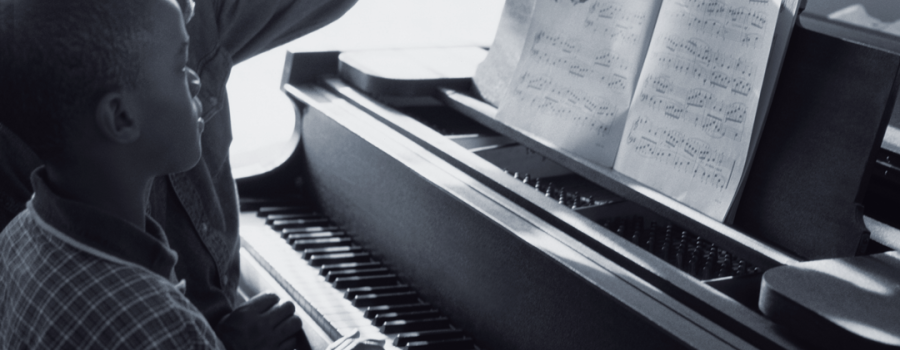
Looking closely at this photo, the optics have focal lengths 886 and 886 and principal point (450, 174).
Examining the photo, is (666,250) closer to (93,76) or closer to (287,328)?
(287,328)

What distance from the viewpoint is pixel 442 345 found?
162 centimetres

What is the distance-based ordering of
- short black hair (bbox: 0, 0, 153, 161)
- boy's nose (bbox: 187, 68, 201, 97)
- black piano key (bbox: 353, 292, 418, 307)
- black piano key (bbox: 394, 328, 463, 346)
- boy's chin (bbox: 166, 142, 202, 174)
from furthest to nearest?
black piano key (bbox: 353, 292, 418, 307) < black piano key (bbox: 394, 328, 463, 346) < boy's nose (bbox: 187, 68, 201, 97) < boy's chin (bbox: 166, 142, 202, 174) < short black hair (bbox: 0, 0, 153, 161)

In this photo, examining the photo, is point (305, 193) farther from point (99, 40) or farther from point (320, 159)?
point (99, 40)

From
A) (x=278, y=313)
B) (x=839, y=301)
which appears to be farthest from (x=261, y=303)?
(x=839, y=301)

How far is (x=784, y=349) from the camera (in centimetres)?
115

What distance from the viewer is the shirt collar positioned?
3.63ft

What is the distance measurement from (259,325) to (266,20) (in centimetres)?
58

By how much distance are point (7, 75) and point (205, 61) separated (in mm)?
593

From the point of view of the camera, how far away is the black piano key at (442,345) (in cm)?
162

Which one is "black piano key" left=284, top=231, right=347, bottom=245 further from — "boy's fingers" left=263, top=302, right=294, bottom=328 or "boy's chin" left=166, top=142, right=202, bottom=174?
"boy's chin" left=166, top=142, right=202, bottom=174

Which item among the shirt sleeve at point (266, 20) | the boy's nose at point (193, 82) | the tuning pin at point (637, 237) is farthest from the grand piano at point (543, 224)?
the boy's nose at point (193, 82)

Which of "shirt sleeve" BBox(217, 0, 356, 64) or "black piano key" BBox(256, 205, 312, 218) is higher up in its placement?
"shirt sleeve" BBox(217, 0, 356, 64)

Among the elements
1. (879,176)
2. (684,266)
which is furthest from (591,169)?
(879,176)

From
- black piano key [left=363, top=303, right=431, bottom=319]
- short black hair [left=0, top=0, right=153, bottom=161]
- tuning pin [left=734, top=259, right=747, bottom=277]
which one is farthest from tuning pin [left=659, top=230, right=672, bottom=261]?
short black hair [left=0, top=0, right=153, bottom=161]
